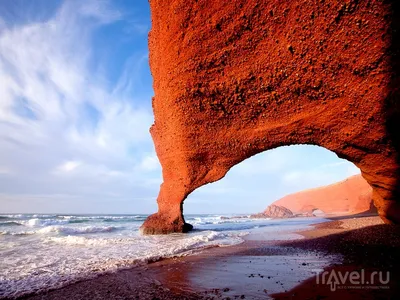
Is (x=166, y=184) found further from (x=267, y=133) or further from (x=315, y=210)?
(x=315, y=210)

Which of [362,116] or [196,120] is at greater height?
[196,120]

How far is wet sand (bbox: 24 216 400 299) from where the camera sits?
3309mm

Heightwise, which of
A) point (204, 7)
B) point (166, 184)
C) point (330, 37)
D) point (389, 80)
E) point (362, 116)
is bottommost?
point (166, 184)

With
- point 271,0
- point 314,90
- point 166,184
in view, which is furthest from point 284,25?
point 166,184

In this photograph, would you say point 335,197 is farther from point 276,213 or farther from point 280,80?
point 280,80

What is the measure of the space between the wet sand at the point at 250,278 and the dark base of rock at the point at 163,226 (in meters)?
6.65

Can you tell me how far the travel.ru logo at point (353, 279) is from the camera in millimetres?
3422

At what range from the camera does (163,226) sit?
41.9 ft

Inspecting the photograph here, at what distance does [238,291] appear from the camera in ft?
11.3

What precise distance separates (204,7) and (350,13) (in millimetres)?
4460

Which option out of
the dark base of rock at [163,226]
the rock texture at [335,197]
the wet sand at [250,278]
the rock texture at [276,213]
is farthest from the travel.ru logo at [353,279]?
the rock texture at [276,213]

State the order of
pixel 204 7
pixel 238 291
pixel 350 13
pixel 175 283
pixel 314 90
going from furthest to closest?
pixel 204 7
pixel 314 90
pixel 350 13
pixel 175 283
pixel 238 291

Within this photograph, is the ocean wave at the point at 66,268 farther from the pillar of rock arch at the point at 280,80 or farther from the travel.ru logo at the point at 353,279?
the pillar of rock arch at the point at 280,80

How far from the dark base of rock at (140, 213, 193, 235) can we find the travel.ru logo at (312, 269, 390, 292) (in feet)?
30.4
